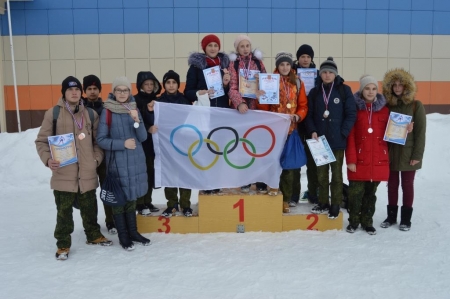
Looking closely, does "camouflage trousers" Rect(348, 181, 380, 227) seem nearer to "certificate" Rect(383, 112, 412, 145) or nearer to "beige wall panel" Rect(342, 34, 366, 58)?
"certificate" Rect(383, 112, 412, 145)

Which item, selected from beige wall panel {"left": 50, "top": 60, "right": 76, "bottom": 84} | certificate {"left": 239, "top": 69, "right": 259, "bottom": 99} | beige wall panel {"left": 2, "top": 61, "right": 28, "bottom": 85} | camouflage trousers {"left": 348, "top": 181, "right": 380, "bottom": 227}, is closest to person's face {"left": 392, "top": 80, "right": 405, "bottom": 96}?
camouflage trousers {"left": 348, "top": 181, "right": 380, "bottom": 227}

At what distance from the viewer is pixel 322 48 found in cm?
964

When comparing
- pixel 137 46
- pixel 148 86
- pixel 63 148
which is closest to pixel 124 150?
pixel 63 148

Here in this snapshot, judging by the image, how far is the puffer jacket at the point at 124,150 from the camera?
419 centimetres

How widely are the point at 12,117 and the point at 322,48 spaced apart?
25.1 feet

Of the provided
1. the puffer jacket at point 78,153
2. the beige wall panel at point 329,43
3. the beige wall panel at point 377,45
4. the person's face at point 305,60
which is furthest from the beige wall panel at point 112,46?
the beige wall panel at point 377,45

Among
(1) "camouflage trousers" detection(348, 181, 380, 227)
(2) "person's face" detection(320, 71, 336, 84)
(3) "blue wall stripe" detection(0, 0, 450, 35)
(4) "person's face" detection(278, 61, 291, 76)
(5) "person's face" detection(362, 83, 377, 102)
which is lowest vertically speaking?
(1) "camouflage trousers" detection(348, 181, 380, 227)

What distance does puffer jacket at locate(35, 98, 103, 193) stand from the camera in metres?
4.04

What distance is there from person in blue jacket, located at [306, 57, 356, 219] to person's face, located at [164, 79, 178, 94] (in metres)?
1.60

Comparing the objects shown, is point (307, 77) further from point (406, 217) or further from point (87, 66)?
point (87, 66)

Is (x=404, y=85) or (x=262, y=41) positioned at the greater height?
(x=262, y=41)

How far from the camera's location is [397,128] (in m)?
4.64

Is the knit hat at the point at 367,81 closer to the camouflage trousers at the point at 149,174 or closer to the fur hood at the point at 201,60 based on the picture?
the fur hood at the point at 201,60

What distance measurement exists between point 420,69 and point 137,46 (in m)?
6.94
